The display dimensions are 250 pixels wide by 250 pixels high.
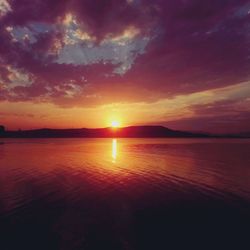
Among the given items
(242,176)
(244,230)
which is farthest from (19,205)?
(242,176)

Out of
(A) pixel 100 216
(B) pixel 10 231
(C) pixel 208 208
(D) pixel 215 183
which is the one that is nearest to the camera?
(B) pixel 10 231

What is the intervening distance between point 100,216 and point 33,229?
14.9ft

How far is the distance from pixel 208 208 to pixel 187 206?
5.30 ft

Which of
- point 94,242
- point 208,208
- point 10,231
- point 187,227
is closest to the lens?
point 94,242

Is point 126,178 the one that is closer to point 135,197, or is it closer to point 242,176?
point 135,197

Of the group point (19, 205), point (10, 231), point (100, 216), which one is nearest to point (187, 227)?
point (100, 216)

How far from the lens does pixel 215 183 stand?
86.0 ft

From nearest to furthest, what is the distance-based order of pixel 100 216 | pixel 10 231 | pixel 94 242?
pixel 94 242 < pixel 10 231 < pixel 100 216

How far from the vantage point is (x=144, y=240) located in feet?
41.0

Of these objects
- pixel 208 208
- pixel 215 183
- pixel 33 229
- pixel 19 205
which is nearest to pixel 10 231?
pixel 33 229

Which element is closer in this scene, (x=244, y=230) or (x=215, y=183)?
(x=244, y=230)

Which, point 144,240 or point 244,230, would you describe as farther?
point 244,230

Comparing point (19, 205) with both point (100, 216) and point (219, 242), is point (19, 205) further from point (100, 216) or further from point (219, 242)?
point (219, 242)

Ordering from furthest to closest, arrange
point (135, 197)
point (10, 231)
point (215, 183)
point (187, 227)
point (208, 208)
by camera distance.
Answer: point (215, 183), point (135, 197), point (208, 208), point (187, 227), point (10, 231)
